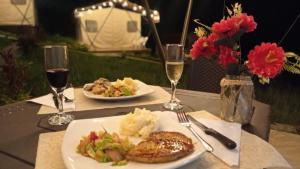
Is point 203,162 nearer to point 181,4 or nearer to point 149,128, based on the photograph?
point 149,128

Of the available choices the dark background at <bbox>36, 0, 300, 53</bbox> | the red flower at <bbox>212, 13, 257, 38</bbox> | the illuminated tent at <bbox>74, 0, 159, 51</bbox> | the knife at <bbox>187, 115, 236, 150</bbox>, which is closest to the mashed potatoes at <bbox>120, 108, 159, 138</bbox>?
the knife at <bbox>187, 115, 236, 150</bbox>

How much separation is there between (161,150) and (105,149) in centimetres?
13

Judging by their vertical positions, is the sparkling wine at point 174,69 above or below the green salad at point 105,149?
above

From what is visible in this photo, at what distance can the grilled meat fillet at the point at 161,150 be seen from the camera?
687 mm

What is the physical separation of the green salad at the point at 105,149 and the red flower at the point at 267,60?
1.50ft

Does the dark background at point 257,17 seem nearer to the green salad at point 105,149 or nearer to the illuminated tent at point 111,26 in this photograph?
the illuminated tent at point 111,26

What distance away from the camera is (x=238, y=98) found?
3.43 ft

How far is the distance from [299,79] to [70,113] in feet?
13.4

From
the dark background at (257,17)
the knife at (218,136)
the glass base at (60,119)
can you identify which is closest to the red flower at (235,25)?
the knife at (218,136)

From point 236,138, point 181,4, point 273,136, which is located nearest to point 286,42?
point 273,136

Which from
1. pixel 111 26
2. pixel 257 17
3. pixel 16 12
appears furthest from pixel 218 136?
pixel 111 26

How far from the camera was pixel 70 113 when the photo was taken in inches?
44.8

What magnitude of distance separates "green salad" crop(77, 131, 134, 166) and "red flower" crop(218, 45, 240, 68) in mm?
435

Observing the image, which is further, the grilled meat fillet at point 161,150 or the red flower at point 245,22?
the red flower at point 245,22
